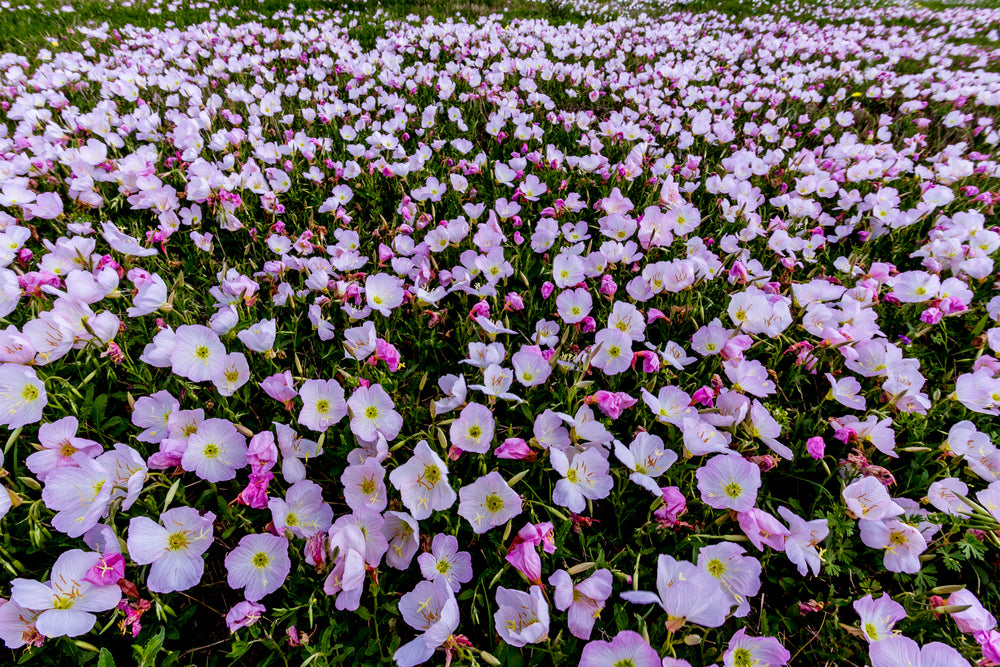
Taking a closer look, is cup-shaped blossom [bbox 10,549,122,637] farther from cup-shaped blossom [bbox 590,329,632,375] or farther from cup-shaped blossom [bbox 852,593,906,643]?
cup-shaped blossom [bbox 852,593,906,643]

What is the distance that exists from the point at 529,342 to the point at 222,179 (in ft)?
6.31

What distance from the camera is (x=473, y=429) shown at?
62.3 inches

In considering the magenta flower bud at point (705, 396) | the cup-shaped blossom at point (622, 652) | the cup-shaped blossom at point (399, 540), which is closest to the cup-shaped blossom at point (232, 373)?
the cup-shaped blossom at point (399, 540)

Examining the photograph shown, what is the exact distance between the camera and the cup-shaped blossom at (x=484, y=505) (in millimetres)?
1369

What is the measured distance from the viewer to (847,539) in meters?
1.50

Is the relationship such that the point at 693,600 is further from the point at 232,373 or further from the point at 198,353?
the point at 198,353

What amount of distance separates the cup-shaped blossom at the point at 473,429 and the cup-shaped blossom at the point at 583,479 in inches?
8.8

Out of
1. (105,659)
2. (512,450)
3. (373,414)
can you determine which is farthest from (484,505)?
(105,659)

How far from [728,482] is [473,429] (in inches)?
32.1

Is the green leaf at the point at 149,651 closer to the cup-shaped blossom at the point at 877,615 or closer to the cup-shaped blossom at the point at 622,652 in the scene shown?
the cup-shaped blossom at the point at 622,652

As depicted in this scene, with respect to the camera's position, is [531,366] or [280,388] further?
[531,366]

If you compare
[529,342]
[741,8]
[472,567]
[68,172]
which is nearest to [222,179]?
[68,172]

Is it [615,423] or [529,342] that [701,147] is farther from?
[615,423]

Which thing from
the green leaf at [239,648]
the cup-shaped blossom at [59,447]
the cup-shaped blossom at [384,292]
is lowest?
the green leaf at [239,648]
